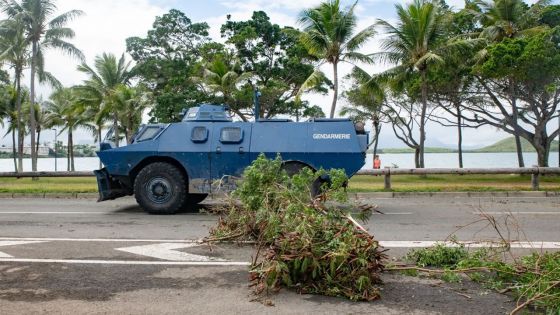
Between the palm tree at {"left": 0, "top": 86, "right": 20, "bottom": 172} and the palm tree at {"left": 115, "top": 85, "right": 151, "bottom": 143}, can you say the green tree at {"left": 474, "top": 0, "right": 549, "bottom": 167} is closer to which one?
the palm tree at {"left": 115, "top": 85, "right": 151, "bottom": 143}

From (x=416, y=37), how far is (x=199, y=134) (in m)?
16.8

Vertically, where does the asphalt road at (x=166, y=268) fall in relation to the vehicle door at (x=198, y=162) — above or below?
below

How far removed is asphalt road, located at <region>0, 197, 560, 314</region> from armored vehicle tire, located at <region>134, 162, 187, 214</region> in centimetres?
43

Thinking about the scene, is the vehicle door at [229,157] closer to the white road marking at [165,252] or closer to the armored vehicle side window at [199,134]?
the armored vehicle side window at [199,134]

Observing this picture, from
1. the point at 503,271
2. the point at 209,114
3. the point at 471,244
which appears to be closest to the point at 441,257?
the point at 503,271

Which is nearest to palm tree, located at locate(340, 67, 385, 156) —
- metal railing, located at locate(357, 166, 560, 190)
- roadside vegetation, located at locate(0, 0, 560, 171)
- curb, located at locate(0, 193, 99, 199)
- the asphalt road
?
roadside vegetation, located at locate(0, 0, 560, 171)

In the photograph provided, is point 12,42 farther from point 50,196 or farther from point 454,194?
point 454,194

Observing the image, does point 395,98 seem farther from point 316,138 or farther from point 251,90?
point 316,138

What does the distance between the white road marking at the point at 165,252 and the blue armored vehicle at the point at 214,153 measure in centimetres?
384

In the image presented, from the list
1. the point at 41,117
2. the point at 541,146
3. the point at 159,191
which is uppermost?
the point at 41,117

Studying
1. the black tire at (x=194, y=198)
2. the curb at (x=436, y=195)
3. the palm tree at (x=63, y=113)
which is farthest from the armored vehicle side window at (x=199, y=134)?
the palm tree at (x=63, y=113)

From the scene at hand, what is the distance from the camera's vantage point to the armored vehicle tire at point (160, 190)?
1109 centimetres

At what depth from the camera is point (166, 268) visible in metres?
5.83

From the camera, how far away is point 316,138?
1116cm
